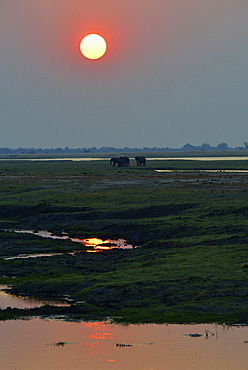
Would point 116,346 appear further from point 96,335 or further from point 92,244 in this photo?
point 92,244

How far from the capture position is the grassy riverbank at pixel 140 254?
22.0m

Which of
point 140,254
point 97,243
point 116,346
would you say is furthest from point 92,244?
point 116,346

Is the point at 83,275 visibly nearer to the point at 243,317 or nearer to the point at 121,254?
the point at 121,254

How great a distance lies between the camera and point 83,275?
27.5 m

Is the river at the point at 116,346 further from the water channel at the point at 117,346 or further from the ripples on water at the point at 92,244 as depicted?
the ripples on water at the point at 92,244

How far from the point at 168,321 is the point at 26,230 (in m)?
24.2

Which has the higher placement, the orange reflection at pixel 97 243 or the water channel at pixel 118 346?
the water channel at pixel 118 346

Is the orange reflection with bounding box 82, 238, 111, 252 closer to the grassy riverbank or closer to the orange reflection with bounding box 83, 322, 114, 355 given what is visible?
the grassy riverbank

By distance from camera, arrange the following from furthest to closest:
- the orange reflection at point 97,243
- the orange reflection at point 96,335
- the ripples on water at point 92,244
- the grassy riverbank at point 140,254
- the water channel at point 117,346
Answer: the orange reflection at point 97,243 → the ripples on water at point 92,244 → the grassy riverbank at point 140,254 → the orange reflection at point 96,335 → the water channel at point 117,346

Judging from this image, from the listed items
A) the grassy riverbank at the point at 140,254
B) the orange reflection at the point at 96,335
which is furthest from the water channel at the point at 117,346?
the grassy riverbank at the point at 140,254

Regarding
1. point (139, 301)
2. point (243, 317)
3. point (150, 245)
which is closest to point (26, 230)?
point (150, 245)

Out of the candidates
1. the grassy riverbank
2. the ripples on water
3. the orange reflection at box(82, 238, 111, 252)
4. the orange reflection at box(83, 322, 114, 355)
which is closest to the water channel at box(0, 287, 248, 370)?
the orange reflection at box(83, 322, 114, 355)

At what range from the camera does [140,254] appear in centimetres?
3278

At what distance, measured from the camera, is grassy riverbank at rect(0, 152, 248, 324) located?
2198 centimetres
